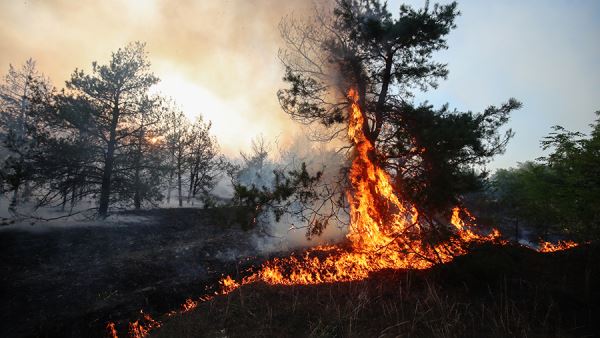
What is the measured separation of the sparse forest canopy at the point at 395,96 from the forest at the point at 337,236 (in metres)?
0.06

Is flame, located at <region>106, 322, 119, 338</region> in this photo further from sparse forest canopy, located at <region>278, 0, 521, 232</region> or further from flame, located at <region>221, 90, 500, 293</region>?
sparse forest canopy, located at <region>278, 0, 521, 232</region>

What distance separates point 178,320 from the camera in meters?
6.72

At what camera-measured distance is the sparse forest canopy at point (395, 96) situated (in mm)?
9297

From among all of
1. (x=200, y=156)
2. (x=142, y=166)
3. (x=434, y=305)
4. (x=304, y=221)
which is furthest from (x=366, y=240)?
(x=200, y=156)

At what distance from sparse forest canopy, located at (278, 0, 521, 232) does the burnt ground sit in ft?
18.3

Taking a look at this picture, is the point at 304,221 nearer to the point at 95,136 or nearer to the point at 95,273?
the point at 95,273

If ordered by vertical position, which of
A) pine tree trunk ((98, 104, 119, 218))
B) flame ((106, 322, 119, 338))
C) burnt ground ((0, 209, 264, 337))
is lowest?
flame ((106, 322, 119, 338))

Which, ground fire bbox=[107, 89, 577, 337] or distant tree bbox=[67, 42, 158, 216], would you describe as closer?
ground fire bbox=[107, 89, 577, 337]

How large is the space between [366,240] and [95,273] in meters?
9.17

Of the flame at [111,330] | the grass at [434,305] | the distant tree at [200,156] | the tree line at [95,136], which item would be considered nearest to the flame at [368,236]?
the grass at [434,305]

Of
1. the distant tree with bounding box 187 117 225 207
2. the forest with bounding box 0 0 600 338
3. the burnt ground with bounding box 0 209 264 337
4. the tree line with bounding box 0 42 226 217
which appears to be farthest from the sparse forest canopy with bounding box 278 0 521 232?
the distant tree with bounding box 187 117 225 207

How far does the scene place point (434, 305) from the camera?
6211mm

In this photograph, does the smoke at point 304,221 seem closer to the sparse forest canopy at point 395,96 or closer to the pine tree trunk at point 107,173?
the sparse forest canopy at point 395,96

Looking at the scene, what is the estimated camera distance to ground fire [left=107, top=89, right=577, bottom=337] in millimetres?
8719
